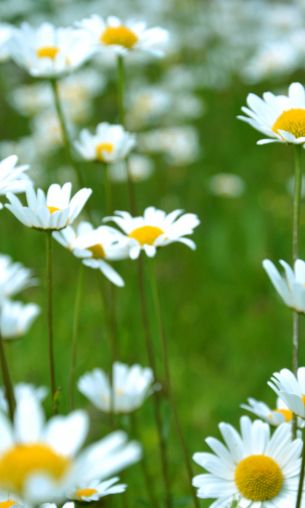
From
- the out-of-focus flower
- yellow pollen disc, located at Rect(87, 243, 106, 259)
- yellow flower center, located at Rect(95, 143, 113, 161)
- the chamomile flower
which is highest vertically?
the out-of-focus flower

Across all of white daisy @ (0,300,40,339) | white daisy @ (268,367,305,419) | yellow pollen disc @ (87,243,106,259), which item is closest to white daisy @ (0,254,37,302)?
white daisy @ (0,300,40,339)

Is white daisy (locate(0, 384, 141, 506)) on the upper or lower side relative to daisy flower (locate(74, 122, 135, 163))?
lower

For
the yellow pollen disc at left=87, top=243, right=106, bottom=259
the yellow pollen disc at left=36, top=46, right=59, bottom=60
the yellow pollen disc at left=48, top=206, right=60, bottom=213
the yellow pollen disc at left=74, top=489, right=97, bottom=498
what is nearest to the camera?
the yellow pollen disc at left=74, top=489, right=97, bottom=498

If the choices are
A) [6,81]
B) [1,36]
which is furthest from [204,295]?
[6,81]

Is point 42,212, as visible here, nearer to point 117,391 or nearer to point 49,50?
point 117,391

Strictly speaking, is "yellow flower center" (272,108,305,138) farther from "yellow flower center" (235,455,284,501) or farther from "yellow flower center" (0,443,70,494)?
"yellow flower center" (0,443,70,494)

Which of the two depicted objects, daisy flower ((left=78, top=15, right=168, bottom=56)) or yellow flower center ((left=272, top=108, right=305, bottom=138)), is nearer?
yellow flower center ((left=272, top=108, right=305, bottom=138))

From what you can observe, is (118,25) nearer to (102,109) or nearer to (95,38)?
(95,38)

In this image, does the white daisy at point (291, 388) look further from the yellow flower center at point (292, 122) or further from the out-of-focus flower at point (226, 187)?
the out-of-focus flower at point (226, 187)
